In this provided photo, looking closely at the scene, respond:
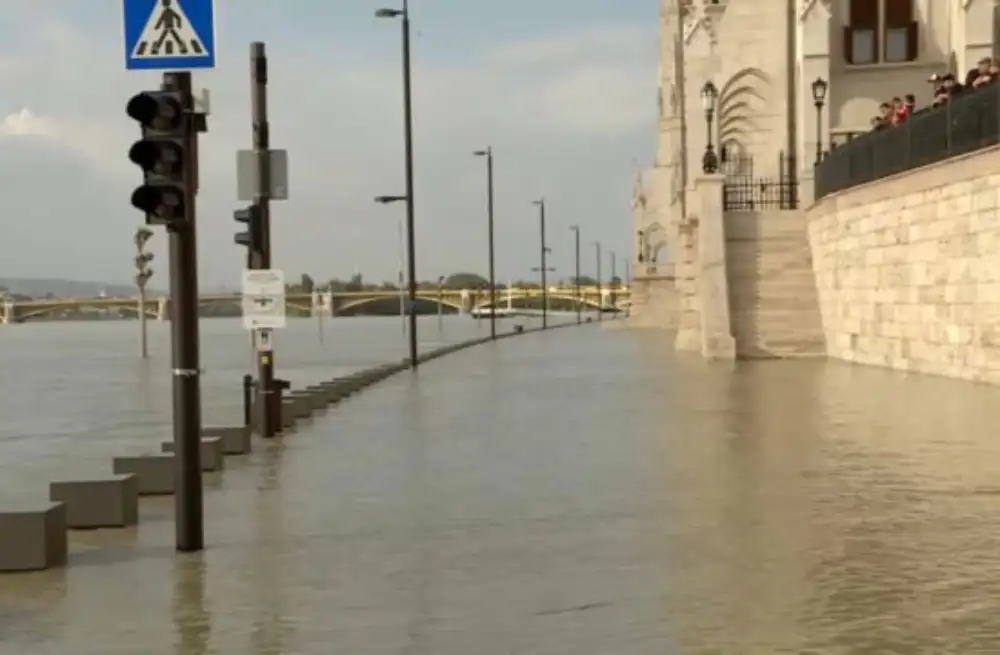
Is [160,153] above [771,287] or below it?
above

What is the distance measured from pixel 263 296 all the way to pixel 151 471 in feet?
15.0

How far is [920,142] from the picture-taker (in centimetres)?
2775

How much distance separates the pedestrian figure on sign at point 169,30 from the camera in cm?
954

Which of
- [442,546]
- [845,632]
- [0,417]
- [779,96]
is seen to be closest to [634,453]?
[442,546]

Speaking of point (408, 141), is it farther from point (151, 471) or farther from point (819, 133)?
point (151, 471)

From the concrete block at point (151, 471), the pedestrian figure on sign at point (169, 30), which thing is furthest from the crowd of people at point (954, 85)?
the pedestrian figure on sign at point (169, 30)

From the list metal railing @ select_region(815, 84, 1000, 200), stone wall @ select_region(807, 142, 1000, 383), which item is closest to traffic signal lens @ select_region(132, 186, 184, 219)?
metal railing @ select_region(815, 84, 1000, 200)

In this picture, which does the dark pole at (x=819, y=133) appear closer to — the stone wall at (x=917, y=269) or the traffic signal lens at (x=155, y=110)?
the stone wall at (x=917, y=269)

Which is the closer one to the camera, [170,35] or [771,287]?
[170,35]

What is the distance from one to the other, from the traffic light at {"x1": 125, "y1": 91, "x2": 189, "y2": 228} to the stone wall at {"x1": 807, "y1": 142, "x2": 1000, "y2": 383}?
17.5 metres

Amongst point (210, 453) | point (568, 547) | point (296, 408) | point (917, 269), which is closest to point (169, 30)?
point (568, 547)

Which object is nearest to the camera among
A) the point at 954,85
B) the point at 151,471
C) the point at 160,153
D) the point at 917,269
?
the point at 160,153

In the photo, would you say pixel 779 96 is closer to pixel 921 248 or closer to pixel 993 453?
pixel 921 248

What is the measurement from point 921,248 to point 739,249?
927 centimetres
